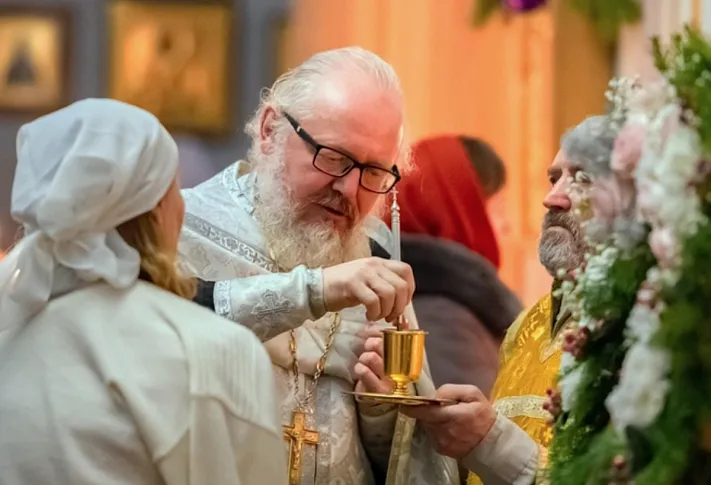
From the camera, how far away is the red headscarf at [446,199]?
361 cm

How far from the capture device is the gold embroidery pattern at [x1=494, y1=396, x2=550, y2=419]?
2676 millimetres

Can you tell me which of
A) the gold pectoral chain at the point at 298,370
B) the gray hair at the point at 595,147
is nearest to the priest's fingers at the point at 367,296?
the gold pectoral chain at the point at 298,370

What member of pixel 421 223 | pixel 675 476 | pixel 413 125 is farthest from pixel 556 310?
pixel 413 125

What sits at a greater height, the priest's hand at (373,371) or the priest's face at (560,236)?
the priest's face at (560,236)

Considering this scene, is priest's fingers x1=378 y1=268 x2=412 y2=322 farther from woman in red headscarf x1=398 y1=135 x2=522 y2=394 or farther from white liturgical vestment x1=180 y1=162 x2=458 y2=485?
woman in red headscarf x1=398 y1=135 x2=522 y2=394

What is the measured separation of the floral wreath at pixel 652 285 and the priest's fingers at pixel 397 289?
0.58 m

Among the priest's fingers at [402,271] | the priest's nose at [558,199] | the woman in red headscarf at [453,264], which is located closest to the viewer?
the priest's fingers at [402,271]

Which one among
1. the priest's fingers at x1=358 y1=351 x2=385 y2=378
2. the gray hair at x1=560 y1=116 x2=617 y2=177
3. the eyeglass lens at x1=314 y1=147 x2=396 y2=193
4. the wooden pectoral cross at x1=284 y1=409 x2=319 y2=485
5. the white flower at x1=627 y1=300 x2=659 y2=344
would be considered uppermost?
the gray hair at x1=560 y1=116 x2=617 y2=177

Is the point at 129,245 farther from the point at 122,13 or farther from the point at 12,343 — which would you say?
the point at 122,13

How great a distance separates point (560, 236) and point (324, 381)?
593 mm

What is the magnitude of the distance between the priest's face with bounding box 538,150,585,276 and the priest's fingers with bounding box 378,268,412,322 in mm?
366

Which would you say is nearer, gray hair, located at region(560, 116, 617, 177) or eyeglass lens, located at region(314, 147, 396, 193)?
gray hair, located at region(560, 116, 617, 177)

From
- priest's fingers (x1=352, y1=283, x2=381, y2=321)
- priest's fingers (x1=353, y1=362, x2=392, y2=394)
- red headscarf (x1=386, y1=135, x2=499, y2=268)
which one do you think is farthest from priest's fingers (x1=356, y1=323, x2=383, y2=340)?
red headscarf (x1=386, y1=135, x2=499, y2=268)

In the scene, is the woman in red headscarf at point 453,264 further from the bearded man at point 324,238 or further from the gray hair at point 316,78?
the gray hair at point 316,78
